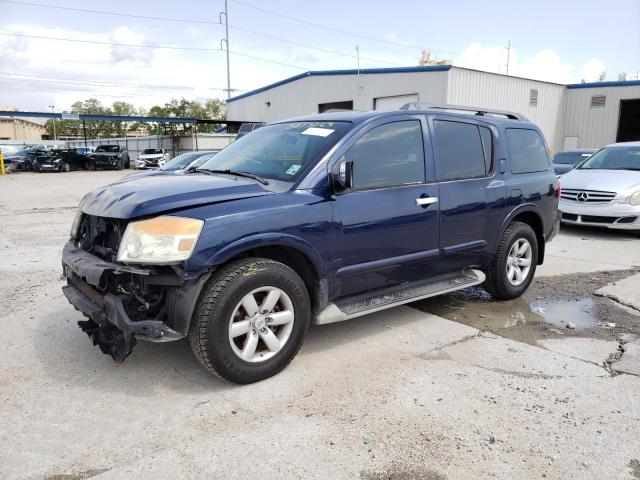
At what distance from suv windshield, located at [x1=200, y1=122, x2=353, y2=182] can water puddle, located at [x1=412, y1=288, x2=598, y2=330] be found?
2.10 m

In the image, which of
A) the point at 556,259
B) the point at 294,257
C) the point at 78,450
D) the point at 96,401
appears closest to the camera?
the point at 78,450

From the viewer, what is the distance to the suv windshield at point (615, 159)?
9.69m

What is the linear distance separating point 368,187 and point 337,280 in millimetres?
760

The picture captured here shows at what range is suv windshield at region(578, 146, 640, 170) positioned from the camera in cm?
969

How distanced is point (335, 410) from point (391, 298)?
1.24m

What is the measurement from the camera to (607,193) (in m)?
8.86

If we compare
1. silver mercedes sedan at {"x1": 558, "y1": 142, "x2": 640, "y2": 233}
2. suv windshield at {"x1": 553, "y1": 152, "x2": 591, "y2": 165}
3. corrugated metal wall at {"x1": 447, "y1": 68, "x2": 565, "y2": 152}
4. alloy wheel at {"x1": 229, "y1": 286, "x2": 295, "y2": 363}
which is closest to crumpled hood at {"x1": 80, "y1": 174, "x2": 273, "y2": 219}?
alloy wheel at {"x1": 229, "y1": 286, "x2": 295, "y2": 363}

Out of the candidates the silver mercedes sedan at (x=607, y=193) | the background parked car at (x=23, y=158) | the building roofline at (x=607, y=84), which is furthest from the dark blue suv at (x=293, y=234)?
the background parked car at (x=23, y=158)

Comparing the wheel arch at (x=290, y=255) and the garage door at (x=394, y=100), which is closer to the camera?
the wheel arch at (x=290, y=255)

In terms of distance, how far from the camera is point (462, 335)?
4.42m

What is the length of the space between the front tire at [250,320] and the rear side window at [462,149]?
1853 millimetres

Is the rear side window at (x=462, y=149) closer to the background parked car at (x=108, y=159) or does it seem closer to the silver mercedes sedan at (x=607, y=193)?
the silver mercedes sedan at (x=607, y=193)

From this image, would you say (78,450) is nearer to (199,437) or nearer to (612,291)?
(199,437)

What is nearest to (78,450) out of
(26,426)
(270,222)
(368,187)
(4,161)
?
(26,426)
